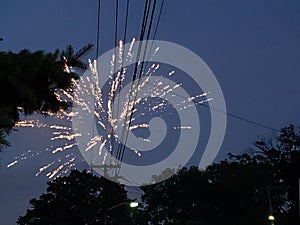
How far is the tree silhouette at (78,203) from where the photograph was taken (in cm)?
6819

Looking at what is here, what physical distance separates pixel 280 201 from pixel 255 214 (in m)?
3.51

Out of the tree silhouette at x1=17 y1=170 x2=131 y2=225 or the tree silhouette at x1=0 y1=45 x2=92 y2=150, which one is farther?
the tree silhouette at x1=17 y1=170 x2=131 y2=225

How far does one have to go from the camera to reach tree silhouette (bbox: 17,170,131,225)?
6819cm

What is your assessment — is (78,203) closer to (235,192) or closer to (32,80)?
(235,192)

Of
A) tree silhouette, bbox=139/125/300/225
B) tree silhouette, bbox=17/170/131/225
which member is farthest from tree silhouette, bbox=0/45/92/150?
tree silhouette, bbox=17/170/131/225

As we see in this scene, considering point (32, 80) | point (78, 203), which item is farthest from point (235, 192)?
point (32, 80)

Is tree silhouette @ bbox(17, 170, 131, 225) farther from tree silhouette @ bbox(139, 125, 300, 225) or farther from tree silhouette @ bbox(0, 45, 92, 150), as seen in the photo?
tree silhouette @ bbox(0, 45, 92, 150)

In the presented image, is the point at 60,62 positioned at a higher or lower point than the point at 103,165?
lower

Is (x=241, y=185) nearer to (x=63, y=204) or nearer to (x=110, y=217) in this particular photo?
(x=110, y=217)

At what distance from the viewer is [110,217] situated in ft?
228

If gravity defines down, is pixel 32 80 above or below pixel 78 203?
below

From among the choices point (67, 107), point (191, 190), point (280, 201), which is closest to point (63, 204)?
point (191, 190)

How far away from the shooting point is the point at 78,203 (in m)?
69.8

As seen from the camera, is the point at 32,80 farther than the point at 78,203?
No
